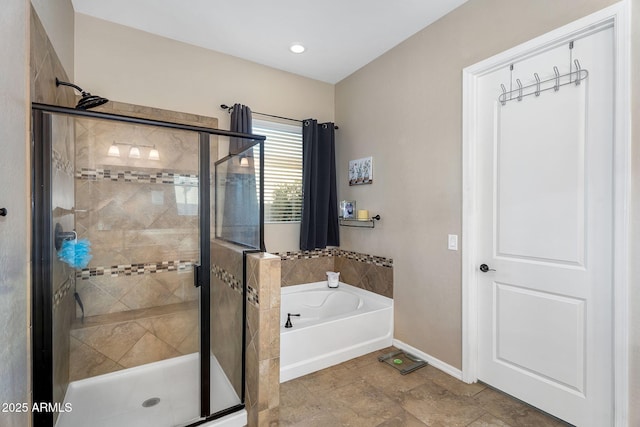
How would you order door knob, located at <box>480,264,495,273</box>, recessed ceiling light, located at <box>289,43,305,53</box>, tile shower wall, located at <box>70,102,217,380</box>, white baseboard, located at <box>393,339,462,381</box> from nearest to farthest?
1. tile shower wall, located at <box>70,102,217,380</box>
2. door knob, located at <box>480,264,495,273</box>
3. white baseboard, located at <box>393,339,462,381</box>
4. recessed ceiling light, located at <box>289,43,305,53</box>

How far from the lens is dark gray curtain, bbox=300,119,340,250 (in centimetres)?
327

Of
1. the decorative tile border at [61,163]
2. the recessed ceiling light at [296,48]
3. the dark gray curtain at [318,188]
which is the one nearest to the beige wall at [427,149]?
the dark gray curtain at [318,188]

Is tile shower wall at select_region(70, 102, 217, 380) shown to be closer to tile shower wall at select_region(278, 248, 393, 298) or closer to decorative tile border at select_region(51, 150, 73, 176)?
decorative tile border at select_region(51, 150, 73, 176)

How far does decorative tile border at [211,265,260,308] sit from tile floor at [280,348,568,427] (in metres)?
0.78

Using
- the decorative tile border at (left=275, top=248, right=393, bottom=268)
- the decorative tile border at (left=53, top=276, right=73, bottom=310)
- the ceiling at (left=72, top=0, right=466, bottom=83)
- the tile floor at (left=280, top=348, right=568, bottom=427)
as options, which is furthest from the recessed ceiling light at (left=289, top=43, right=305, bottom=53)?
the tile floor at (left=280, top=348, right=568, bottom=427)

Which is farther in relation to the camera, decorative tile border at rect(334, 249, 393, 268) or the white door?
decorative tile border at rect(334, 249, 393, 268)

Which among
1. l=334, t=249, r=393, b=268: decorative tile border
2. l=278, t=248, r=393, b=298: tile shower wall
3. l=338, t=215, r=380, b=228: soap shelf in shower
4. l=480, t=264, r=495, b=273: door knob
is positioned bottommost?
l=278, t=248, r=393, b=298: tile shower wall

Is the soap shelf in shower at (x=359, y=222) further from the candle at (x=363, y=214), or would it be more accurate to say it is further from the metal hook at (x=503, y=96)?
the metal hook at (x=503, y=96)

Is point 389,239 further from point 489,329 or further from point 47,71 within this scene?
point 47,71

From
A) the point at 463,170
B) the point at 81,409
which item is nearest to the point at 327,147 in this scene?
the point at 463,170

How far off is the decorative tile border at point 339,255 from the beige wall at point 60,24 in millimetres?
2350

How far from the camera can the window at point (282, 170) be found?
128 inches

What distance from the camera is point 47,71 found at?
161 centimetres

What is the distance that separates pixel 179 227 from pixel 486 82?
2.40m
